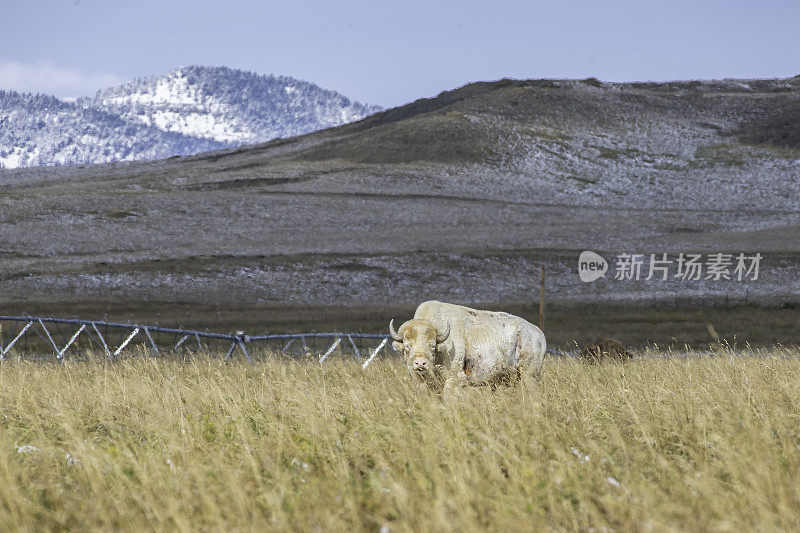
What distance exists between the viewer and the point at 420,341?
8.95 metres

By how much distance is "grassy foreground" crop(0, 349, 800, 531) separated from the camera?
4.33 meters

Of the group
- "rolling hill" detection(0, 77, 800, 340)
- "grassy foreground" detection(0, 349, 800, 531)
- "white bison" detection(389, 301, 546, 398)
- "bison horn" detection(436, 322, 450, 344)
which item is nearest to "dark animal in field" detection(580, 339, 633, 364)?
"white bison" detection(389, 301, 546, 398)

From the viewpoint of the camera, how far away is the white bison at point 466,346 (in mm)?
9016

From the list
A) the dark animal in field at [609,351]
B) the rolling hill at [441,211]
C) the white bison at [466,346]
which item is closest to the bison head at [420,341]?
the white bison at [466,346]

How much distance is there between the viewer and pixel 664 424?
6195 millimetres

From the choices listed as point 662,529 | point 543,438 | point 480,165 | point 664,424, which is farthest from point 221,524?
point 480,165

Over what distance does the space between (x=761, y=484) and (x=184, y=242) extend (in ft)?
192

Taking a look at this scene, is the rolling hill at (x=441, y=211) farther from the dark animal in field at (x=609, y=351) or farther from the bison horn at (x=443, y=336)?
the bison horn at (x=443, y=336)

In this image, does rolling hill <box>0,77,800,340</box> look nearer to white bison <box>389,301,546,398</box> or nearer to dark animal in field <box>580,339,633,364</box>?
dark animal in field <box>580,339,633,364</box>

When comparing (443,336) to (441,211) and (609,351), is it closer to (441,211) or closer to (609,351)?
(609,351)

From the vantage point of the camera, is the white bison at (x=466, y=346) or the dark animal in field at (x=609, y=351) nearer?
the white bison at (x=466, y=346)

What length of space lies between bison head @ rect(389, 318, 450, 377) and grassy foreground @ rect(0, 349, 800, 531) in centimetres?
111

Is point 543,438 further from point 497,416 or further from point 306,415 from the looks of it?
point 306,415

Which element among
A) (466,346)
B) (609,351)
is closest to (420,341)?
(466,346)
